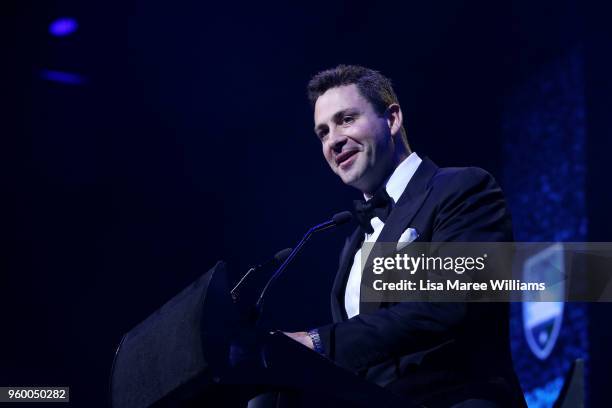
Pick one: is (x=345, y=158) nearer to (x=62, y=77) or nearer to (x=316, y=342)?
(x=316, y=342)

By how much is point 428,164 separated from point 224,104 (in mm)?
2891

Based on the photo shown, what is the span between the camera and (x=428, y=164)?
2277mm

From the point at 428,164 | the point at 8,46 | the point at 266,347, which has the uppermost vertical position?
the point at 8,46

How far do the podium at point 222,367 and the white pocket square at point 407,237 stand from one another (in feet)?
1.95

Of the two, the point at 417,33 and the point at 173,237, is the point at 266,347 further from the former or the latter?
the point at 417,33

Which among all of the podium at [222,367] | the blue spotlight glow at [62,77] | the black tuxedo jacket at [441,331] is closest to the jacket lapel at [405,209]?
the black tuxedo jacket at [441,331]

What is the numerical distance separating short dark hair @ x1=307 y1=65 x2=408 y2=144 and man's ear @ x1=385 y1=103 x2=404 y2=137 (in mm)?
16

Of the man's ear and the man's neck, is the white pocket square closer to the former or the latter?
the man's neck

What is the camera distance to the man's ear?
2.53m

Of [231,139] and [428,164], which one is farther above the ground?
[231,139]

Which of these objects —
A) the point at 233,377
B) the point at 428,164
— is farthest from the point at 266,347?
the point at 428,164

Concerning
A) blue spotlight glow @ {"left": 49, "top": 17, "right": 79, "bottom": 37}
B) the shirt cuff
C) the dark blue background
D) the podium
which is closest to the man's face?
the shirt cuff

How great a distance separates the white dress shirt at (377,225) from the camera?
221 cm

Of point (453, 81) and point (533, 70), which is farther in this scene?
point (453, 81)
